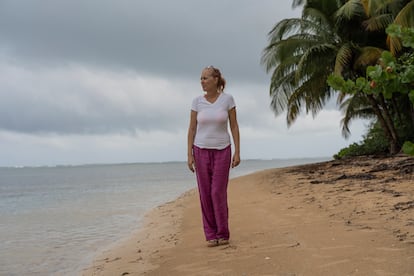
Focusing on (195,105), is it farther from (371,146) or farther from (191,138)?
(371,146)

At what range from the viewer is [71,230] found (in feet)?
28.2

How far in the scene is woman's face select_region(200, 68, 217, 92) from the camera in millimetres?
4445

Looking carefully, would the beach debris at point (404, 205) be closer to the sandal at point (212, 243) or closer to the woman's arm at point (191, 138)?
the sandal at point (212, 243)

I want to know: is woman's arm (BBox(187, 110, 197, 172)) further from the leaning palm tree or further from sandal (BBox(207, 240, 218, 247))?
the leaning palm tree

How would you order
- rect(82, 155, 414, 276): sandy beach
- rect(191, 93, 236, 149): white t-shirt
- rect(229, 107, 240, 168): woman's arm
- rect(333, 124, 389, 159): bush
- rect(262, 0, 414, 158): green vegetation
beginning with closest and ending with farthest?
rect(82, 155, 414, 276): sandy beach < rect(191, 93, 236, 149): white t-shirt < rect(229, 107, 240, 168): woman's arm < rect(262, 0, 414, 158): green vegetation < rect(333, 124, 389, 159): bush

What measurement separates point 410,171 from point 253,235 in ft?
19.3

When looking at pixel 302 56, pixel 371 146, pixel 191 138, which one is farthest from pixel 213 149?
pixel 371 146

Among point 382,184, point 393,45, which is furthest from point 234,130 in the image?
point 393,45

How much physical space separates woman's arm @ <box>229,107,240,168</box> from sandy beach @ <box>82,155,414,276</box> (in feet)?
2.85

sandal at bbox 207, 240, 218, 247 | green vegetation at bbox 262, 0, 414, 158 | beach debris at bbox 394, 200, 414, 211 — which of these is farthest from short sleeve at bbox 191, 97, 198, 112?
green vegetation at bbox 262, 0, 414, 158

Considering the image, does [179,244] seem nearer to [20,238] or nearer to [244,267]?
[244,267]

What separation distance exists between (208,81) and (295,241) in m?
1.84

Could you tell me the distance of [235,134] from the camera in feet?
15.2

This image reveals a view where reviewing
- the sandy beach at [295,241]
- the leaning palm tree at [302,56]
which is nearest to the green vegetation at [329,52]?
the leaning palm tree at [302,56]
